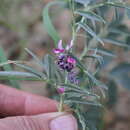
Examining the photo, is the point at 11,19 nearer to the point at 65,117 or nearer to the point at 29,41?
the point at 29,41

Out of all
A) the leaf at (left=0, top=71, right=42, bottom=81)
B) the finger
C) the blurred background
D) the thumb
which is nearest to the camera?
the leaf at (left=0, top=71, right=42, bottom=81)

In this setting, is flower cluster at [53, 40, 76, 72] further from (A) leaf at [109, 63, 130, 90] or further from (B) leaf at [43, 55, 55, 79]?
(A) leaf at [109, 63, 130, 90]

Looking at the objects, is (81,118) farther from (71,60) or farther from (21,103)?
(21,103)

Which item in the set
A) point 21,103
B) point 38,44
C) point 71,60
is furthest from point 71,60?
point 38,44

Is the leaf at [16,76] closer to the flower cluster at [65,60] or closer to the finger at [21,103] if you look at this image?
the flower cluster at [65,60]

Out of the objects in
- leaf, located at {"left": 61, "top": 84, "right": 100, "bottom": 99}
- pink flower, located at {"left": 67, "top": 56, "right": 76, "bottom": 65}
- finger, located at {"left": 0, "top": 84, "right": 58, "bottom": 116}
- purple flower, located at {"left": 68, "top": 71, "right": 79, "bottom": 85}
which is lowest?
finger, located at {"left": 0, "top": 84, "right": 58, "bottom": 116}

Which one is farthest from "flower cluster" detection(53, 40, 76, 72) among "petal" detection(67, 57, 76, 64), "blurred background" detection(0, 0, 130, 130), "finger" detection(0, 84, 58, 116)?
"blurred background" detection(0, 0, 130, 130)

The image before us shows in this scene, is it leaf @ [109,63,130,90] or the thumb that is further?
leaf @ [109,63,130,90]
